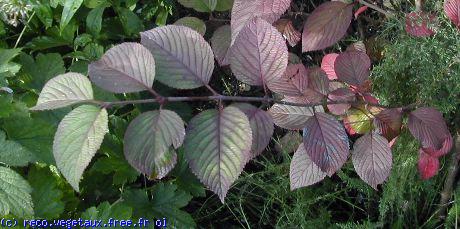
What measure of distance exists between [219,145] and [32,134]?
605 mm

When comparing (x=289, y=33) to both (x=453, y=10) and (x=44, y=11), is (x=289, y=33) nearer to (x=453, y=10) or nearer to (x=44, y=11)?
(x=453, y=10)

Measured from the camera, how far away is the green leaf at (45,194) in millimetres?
1194

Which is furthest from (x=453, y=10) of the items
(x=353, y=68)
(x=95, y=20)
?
(x=95, y=20)

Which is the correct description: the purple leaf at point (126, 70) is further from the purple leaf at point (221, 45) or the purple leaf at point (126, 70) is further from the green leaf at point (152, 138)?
the purple leaf at point (221, 45)

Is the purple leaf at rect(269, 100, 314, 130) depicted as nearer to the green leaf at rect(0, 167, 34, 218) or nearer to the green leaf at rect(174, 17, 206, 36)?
the green leaf at rect(174, 17, 206, 36)

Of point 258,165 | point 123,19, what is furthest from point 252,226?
point 123,19

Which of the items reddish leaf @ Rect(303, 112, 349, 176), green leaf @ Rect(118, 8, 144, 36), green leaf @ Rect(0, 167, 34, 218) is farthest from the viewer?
green leaf @ Rect(118, 8, 144, 36)

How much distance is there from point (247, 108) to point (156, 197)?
1.98 feet

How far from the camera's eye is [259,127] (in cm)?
78

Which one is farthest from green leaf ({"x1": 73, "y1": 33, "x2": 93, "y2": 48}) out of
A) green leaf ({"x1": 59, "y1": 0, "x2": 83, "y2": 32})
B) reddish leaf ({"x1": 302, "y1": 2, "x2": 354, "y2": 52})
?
reddish leaf ({"x1": 302, "y1": 2, "x2": 354, "y2": 52})

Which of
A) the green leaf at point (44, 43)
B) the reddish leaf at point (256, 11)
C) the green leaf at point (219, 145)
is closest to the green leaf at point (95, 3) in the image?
the green leaf at point (44, 43)

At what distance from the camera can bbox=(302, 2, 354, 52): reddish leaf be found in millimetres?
976

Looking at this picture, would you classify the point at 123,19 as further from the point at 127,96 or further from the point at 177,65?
the point at 177,65

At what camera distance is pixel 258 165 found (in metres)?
1.54
